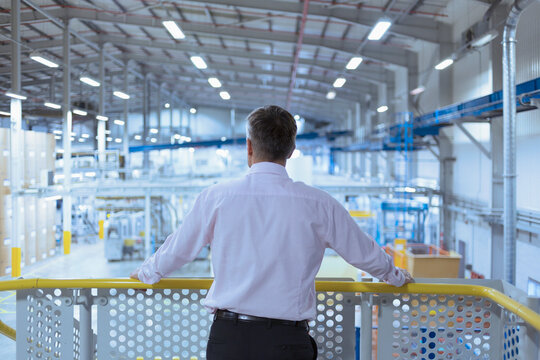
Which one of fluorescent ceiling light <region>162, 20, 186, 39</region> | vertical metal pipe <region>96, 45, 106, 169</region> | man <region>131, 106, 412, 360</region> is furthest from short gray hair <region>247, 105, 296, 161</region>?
vertical metal pipe <region>96, 45, 106, 169</region>

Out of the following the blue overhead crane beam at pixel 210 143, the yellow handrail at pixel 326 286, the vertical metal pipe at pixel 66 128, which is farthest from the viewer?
the blue overhead crane beam at pixel 210 143

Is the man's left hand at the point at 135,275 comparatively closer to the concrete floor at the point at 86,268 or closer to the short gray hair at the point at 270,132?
the short gray hair at the point at 270,132

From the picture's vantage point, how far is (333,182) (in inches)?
617

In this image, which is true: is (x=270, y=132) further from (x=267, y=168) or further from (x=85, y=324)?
(x=85, y=324)

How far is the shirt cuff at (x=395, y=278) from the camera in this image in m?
1.57

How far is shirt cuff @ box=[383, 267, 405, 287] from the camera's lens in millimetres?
1566

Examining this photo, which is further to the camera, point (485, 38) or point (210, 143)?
point (210, 143)

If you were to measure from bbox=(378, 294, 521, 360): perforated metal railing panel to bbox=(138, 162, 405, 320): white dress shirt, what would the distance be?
50 cm

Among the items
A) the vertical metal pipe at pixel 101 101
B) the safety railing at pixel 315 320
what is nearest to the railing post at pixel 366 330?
the safety railing at pixel 315 320

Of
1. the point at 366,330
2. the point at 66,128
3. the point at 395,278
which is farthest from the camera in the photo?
the point at 66,128

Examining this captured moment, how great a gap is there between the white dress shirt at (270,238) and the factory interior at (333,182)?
385 millimetres

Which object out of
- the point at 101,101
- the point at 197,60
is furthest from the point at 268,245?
the point at 101,101

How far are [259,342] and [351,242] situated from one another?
1.42ft

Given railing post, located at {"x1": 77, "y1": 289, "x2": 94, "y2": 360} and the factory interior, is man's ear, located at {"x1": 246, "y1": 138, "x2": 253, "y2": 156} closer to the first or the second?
the factory interior
